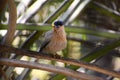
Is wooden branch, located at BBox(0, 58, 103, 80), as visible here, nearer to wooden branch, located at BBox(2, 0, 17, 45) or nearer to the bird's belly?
wooden branch, located at BBox(2, 0, 17, 45)

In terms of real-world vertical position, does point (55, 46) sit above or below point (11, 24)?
below

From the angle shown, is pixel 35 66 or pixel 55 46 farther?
pixel 55 46

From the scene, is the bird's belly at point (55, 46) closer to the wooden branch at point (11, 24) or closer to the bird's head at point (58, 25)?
the bird's head at point (58, 25)

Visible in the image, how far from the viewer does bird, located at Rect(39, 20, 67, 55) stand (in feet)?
5.57

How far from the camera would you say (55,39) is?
5.78 ft

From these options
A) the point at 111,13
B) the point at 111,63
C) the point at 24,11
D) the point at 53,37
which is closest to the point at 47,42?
the point at 53,37

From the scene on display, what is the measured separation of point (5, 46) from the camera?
1.20 m

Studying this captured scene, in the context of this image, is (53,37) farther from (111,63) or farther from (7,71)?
(111,63)

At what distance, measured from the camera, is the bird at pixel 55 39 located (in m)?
1.70

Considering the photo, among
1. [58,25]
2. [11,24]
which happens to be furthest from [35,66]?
[58,25]

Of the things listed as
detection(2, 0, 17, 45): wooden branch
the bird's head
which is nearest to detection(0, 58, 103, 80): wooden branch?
detection(2, 0, 17, 45): wooden branch

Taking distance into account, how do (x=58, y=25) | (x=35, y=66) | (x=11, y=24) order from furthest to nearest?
1. (x=58, y=25)
2. (x=11, y=24)
3. (x=35, y=66)

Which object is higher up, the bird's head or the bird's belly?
the bird's head

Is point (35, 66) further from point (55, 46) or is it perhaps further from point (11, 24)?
point (55, 46)
